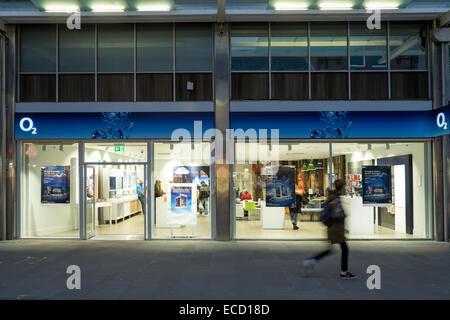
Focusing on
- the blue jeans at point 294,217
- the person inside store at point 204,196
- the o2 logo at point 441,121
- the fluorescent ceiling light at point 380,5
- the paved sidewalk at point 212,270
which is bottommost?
the paved sidewalk at point 212,270

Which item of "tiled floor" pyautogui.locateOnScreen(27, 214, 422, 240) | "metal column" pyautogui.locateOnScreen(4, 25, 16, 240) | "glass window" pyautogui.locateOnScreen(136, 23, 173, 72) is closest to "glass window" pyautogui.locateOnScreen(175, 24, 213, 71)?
"glass window" pyautogui.locateOnScreen(136, 23, 173, 72)

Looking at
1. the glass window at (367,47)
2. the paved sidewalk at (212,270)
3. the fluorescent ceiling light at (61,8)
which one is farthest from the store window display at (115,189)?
the glass window at (367,47)

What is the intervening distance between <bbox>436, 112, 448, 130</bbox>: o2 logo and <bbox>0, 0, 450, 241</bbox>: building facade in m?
0.48

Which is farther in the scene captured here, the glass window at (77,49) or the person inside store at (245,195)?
the glass window at (77,49)

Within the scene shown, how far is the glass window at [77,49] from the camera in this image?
11.9m

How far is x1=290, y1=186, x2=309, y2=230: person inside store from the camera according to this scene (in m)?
12.0

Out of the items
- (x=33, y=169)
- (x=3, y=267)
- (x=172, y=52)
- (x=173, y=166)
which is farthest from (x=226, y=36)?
(x=3, y=267)

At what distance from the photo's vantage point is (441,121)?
1080 centimetres

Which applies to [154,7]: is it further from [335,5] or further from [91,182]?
[91,182]

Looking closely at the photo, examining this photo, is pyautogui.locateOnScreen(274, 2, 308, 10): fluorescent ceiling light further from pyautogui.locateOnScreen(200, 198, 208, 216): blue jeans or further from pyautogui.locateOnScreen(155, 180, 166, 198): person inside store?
pyautogui.locateOnScreen(155, 180, 166, 198): person inside store

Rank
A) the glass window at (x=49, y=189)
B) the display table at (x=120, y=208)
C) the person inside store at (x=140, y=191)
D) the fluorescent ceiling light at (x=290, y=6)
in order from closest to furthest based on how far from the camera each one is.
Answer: the fluorescent ceiling light at (x=290, y=6), the glass window at (x=49, y=189), the person inside store at (x=140, y=191), the display table at (x=120, y=208)

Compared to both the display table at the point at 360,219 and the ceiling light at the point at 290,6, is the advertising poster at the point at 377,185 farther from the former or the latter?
the ceiling light at the point at 290,6

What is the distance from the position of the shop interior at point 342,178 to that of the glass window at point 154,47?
10.7 ft
